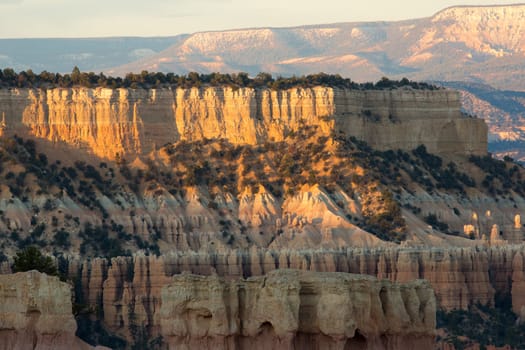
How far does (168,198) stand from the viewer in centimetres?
14588

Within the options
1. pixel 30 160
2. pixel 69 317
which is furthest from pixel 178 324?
pixel 30 160

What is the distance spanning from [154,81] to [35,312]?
3236 inches

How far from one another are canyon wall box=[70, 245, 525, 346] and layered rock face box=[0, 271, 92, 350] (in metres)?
40.8

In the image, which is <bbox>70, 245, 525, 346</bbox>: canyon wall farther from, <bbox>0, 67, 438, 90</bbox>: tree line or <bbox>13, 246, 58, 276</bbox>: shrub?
<bbox>0, 67, 438, 90</bbox>: tree line

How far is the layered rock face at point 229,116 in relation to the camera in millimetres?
148875

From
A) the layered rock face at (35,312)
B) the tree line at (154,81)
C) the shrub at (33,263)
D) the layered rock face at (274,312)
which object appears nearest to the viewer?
the layered rock face at (274,312)

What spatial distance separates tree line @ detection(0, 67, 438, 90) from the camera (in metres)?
152

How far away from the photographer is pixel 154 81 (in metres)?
156

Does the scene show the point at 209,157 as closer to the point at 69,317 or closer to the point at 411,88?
the point at 411,88

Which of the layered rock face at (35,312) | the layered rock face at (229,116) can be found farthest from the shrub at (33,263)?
the layered rock face at (229,116)

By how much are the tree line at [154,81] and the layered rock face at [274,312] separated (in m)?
80.1

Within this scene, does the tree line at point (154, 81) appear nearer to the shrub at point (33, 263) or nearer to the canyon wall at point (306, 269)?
the canyon wall at point (306, 269)

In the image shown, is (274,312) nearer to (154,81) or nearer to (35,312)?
(35,312)

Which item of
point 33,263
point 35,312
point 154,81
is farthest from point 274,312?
point 154,81
